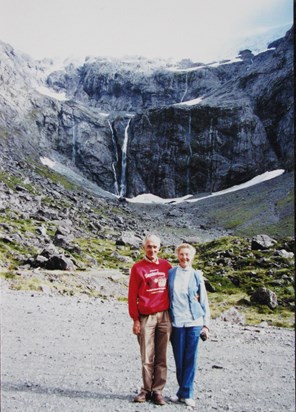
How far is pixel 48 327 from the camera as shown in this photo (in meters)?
15.0

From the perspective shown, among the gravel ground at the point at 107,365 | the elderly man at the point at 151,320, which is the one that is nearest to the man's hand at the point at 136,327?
the elderly man at the point at 151,320

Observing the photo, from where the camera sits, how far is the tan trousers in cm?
830

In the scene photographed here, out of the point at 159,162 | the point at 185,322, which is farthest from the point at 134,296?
the point at 159,162

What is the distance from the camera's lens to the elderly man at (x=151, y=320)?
8.31 metres

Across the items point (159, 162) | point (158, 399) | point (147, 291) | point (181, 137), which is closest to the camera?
point (158, 399)

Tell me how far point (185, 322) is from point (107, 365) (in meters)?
3.84

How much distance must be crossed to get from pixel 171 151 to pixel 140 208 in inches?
1521

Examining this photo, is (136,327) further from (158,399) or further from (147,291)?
(158,399)

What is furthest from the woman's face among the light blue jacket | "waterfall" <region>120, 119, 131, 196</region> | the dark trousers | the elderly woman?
"waterfall" <region>120, 119, 131, 196</region>

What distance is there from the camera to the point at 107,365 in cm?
1103

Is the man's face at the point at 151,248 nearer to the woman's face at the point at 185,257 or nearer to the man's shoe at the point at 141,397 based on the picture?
the woman's face at the point at 185,257

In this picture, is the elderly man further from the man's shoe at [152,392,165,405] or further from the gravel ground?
the gravel ground


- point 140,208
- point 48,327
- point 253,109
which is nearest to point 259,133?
point 253,109

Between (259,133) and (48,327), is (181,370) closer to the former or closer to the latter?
(48,327)
